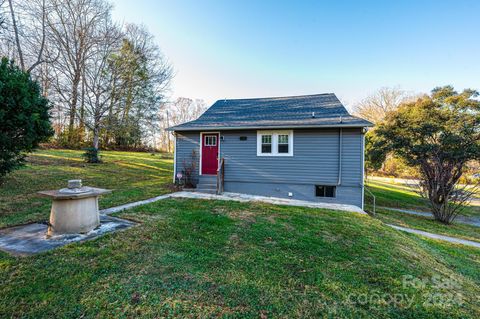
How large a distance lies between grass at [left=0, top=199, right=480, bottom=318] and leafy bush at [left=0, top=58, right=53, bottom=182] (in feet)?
14.7

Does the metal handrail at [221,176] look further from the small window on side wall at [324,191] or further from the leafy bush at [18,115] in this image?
the leafy bush at [18,115]

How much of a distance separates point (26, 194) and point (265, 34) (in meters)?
14.1

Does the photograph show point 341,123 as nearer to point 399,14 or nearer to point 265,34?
point 399,14

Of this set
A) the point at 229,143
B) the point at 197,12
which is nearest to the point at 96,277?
the point at 229,143

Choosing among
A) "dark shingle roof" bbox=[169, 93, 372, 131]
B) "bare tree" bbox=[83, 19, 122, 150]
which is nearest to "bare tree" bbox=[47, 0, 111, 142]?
"bare tree" bbox=[83, 19, 122, 150]

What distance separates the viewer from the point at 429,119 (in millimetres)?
11070

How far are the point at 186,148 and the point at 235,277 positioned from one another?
7473mm

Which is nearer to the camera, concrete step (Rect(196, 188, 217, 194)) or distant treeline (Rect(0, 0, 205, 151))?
concrete step (Rect(196, 188, 217, 194))

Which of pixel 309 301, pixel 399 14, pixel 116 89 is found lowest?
pixel 309 301

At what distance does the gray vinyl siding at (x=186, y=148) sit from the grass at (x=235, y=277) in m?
5.25

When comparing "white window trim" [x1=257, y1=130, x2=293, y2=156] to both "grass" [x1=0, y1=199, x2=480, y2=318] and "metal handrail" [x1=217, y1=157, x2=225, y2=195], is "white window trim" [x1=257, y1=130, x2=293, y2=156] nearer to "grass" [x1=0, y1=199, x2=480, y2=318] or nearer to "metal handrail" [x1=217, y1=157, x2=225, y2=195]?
"metal handrail" [x1=217, y1=157, x2=225, y2=195]

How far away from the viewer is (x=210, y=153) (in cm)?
909

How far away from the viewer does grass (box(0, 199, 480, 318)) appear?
6.53 ft

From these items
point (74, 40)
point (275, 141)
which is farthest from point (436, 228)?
point (74, 40)
